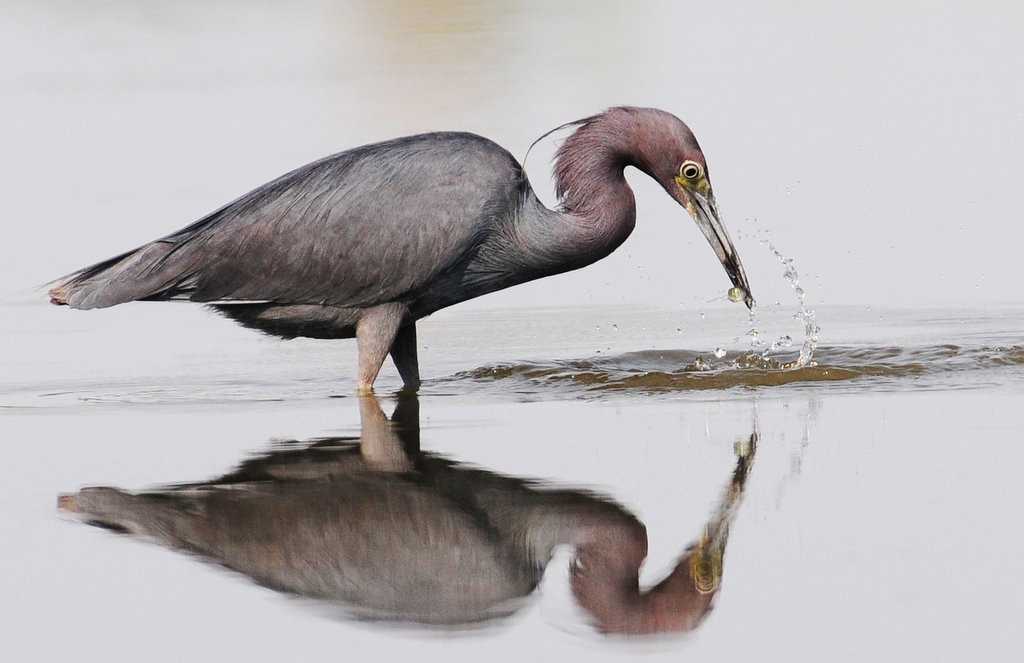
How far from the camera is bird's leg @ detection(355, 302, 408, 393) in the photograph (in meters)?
8.81

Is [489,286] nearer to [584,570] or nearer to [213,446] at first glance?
[213,446]

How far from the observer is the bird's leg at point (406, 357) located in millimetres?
9102

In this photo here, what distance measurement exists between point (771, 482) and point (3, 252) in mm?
7793

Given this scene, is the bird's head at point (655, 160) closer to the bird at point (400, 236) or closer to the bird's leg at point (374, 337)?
the bird at point (400, 236)

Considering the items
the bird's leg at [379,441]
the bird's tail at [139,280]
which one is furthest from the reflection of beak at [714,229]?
the bird's tail at [139,280]

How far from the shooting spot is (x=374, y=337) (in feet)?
29.3

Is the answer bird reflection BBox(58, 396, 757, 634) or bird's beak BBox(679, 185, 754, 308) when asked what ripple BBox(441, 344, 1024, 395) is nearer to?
bird's beak BBox(679, 185, 754, 308)

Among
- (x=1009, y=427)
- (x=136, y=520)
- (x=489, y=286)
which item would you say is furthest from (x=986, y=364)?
(x=136, y=520)

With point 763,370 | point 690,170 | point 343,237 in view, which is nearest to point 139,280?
point 343,237

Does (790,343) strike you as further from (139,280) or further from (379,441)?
(139,280)

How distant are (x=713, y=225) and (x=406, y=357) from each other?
69.1 inches

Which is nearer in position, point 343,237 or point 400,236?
point 400,236

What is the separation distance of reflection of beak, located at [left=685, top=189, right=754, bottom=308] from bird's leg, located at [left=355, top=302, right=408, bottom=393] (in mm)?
1626

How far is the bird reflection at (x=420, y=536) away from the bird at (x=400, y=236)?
6.72ft
